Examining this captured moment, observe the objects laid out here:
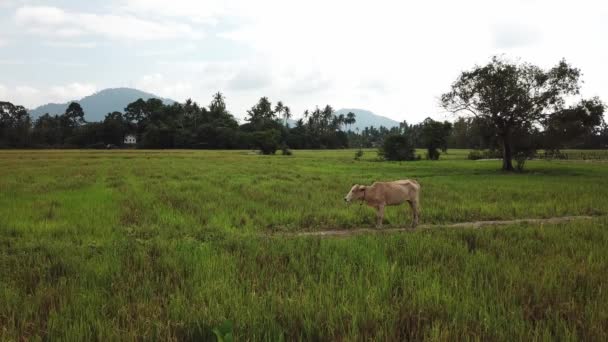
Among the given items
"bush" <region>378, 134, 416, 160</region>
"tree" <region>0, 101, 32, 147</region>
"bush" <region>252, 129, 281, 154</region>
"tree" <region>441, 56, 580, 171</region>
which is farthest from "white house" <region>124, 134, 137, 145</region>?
"tree" <region>441, 56, 580, 171</region>

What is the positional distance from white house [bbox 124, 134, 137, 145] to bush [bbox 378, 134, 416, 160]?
72.0 metres

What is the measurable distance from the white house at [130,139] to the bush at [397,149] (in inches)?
2834

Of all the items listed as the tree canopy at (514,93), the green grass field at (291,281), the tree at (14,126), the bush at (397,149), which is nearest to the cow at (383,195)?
the green grass field at (291,281)

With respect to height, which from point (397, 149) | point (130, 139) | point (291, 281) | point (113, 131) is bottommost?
point (291, 281)

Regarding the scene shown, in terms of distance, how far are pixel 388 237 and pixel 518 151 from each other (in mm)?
33538

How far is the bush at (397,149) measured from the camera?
202 feet

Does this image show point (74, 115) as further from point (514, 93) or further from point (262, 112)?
point (514, 93)

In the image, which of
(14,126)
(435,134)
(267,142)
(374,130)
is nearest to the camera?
(435,134)

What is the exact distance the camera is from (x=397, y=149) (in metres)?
61.7

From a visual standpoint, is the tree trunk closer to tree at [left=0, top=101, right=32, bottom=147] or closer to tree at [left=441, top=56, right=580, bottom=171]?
tree at [left=441, top=56, right=580, bottom=171]

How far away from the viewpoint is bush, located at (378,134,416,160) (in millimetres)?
61656

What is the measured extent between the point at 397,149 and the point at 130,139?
249 feet

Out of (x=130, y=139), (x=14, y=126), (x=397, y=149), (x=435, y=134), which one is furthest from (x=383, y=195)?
(x=14, y=126)

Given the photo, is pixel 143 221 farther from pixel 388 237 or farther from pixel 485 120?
pixel 485 120
